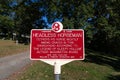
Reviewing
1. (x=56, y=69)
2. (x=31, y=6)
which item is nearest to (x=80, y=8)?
(x=31, y=6)

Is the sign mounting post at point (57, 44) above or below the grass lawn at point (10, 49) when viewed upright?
above

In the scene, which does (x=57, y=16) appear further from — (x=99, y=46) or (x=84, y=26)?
(x=99, y=46)

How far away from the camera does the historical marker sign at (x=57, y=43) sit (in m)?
7.45

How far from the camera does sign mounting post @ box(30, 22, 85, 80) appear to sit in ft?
A: 24.4

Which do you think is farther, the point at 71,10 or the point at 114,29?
the point at 71,10

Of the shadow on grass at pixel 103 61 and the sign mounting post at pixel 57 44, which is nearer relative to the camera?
the sign mounting post at pixel 57 44

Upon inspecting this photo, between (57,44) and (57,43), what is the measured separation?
0.8 inches

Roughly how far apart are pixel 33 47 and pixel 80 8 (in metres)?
36.0

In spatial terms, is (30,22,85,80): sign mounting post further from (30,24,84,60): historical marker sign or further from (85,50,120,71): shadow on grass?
(85,50,120,71): shadow on grass

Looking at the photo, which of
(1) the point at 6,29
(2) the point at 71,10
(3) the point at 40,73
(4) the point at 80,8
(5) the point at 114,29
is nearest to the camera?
(3) the point at 40,73

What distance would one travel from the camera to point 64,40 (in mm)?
7445

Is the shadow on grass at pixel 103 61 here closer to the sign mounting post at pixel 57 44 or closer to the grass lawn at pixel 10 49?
the grass lawn at pixel 10 49

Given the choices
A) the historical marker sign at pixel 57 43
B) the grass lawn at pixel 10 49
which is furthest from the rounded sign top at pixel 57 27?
the grass lawn at pixel 10 49

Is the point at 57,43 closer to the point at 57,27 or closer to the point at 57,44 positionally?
the point at 57,44
